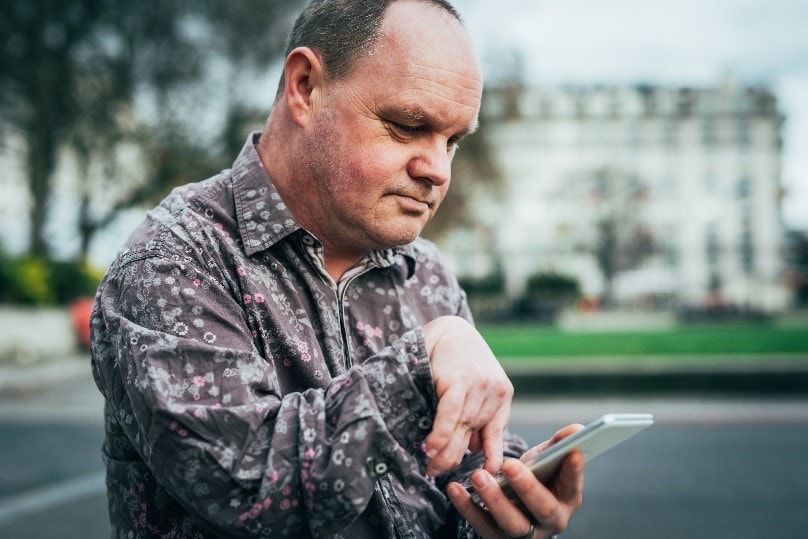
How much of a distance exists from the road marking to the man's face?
Result: 5432 millimetres

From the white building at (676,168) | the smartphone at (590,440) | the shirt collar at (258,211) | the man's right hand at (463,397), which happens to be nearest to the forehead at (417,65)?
the shirt collar at (258,211)

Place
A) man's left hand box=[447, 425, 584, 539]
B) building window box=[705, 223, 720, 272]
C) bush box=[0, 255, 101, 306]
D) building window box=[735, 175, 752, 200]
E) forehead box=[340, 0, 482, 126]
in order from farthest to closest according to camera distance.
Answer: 1. building window box=[735, 175, 752, 200]
2. building window box=[705, 223, 720, 272]
3. bush box=[0, 255, 101, 306]
4. forehead box=[340, 0, 482, 126]
5. man's left hand box=[447, 425, 584, 539]

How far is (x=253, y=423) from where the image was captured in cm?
116

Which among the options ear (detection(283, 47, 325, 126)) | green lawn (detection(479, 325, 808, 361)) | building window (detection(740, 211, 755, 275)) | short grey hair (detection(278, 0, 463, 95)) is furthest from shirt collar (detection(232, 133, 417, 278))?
building window (detection(740, 211, 755, 275))

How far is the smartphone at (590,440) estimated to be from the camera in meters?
1.13

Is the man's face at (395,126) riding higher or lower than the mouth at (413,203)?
higher

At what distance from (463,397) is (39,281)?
1950cm

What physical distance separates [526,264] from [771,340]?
191 ft

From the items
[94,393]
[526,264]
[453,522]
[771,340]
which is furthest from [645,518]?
[526,264]

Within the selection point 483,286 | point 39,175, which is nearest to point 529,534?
point 39,175

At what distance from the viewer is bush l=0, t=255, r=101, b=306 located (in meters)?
18.4

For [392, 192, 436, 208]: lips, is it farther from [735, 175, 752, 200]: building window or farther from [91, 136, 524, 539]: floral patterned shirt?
[735, 175, 752, 200]: building window

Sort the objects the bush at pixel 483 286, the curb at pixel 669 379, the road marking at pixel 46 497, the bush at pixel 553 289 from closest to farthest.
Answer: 1. the road marking at pixel 46 497
2. the curb at pixel 669 379
3. the bush at pixel 483 286
4. the bush at pixel 553 289

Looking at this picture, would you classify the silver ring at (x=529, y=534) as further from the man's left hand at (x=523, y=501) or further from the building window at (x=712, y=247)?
the building window at (x=712, y=247)
